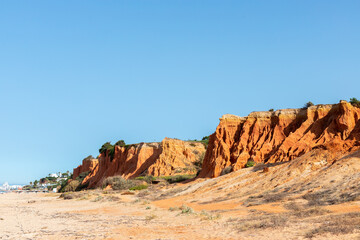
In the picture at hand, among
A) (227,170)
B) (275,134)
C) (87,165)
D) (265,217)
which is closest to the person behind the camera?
(265,217)

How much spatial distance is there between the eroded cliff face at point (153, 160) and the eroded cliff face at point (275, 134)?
14.6 meters

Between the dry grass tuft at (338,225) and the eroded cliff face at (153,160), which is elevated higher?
the eroded cliff face at (153,160)

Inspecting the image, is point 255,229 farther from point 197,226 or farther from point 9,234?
point 9,234

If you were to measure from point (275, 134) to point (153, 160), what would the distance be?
3005 centimetres

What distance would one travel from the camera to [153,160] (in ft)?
222

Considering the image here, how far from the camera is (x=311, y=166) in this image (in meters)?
25.8

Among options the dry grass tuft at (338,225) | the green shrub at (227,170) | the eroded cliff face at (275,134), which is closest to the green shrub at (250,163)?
the eroded cliff face at (275,134)

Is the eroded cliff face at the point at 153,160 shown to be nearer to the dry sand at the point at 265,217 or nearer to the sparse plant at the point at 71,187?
the sparse plant at the point at 71,187

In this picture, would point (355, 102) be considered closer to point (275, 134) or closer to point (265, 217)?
point (275, 134)

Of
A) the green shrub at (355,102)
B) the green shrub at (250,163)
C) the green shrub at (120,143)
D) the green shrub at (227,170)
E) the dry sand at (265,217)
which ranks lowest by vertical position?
the dry sand at (265,217)

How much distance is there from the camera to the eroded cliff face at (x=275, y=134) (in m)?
37.0

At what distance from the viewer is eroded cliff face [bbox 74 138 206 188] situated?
203ft

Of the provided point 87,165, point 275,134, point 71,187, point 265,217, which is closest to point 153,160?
point 71,187

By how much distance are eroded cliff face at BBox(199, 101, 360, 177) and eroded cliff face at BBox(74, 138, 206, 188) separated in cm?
1462
